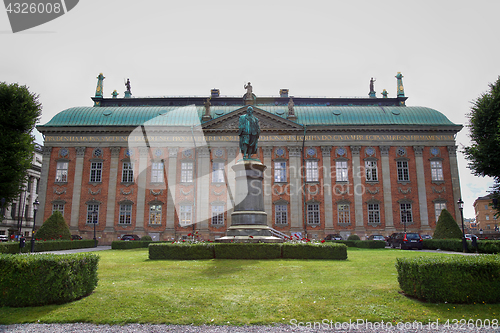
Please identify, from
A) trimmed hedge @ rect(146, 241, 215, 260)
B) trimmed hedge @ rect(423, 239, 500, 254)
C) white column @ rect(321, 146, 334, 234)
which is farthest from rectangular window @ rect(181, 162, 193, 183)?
trimmed hedge @ rect(423, 239, 500, 254)

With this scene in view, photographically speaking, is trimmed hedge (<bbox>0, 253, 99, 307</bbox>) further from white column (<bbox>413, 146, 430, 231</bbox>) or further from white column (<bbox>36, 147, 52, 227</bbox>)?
white column (<bbox>413, 146, 430, 231</bbox>)

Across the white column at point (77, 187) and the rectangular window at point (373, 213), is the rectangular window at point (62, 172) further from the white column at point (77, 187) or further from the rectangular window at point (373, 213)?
the rectangular window at point (373, 213)

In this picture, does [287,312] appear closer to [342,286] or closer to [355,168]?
[342,286]

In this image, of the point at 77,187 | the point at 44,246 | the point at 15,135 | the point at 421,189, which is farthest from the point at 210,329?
the point at 421,189

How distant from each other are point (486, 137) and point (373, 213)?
20.0 m

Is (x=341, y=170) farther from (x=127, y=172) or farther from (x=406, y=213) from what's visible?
(x=127, y=172)

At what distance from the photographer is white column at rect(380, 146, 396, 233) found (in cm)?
4406

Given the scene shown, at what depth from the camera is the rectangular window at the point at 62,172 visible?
4588 centimetres

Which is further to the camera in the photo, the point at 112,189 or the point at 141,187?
the point at 141,187

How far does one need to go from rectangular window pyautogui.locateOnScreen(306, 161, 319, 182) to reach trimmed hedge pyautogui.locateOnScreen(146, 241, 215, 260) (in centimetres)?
2820

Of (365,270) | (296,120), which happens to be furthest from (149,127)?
(365,270)

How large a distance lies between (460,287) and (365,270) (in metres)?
5.75

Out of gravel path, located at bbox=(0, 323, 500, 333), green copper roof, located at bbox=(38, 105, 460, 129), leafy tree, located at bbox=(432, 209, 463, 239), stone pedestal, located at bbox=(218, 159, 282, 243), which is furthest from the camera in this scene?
green copper roof, located at bbox=(38, 105, 460, 129)

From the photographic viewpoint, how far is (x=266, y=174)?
45.5 metres
